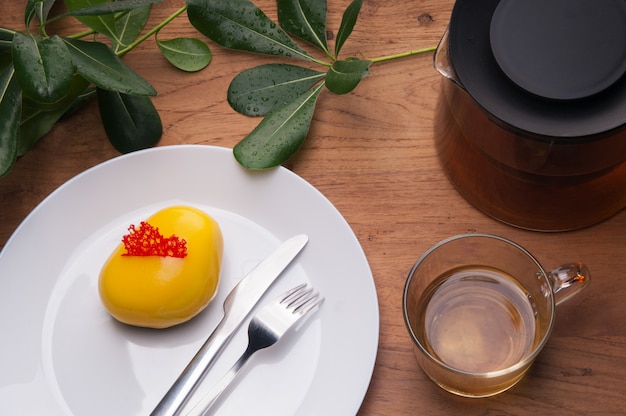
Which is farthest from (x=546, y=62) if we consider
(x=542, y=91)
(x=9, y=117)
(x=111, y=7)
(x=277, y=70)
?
(x=9, y=117)

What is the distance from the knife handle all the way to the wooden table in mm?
156

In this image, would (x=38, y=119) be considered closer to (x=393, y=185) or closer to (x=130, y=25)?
(x=130, y=25)

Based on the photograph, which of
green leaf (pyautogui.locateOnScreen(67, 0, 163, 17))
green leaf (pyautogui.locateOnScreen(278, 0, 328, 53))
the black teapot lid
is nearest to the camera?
the black teapot lid

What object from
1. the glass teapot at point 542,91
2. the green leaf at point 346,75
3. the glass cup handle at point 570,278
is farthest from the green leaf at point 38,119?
the glass cup handle at point 570,278

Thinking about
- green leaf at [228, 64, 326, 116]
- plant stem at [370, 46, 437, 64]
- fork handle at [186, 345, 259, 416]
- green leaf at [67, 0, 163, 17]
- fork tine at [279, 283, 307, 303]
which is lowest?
fork handle at [186, 345, 259, 416]

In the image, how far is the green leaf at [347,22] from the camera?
814 mm

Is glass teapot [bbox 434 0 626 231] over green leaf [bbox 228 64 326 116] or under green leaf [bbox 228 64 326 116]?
over

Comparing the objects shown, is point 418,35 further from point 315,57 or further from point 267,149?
point 267,149

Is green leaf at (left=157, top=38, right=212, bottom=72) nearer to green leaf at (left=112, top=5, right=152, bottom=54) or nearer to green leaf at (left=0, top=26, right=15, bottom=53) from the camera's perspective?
green leaf at (left=112, top=5, right=152, bottom=54)

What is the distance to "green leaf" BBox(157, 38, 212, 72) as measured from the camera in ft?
2.86

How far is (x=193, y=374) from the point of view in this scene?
0.75 meters

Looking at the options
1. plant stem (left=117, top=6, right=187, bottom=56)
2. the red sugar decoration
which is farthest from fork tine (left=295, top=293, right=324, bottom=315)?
plant stem (left=117, top=6, right=187, bottom=56)

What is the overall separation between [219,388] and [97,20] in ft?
1.34

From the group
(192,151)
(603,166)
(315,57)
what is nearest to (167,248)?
(192,151)
